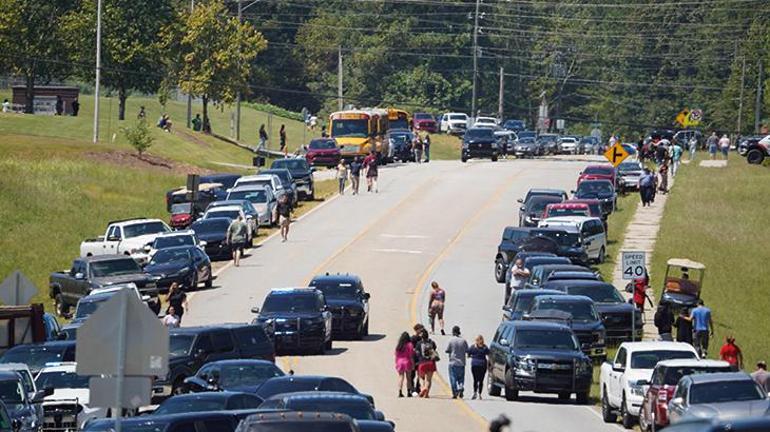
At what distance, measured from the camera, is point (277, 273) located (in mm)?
52875

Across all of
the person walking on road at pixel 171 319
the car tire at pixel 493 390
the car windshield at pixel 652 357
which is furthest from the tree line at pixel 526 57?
the car windshield at pixel 652 357

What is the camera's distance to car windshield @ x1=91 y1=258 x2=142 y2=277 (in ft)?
159

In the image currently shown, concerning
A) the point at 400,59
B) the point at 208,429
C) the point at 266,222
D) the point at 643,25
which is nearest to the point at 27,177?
the point at 266,222

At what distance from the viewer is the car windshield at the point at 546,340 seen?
34.0 m

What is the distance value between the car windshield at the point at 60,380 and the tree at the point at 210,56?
243 ft

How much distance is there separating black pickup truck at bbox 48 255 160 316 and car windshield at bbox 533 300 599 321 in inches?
484

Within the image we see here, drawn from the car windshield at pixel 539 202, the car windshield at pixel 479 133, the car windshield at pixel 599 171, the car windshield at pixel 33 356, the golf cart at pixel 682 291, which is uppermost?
the car windshield at pixel 479 133

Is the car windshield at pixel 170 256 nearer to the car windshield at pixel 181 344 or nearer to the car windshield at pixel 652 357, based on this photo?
the car windshield at pixel 181 344

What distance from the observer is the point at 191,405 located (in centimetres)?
2462

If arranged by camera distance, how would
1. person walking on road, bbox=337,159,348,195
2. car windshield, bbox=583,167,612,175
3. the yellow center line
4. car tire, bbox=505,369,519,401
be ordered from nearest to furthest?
the yellow center line, car tire, bbox=505,369,519,401, car windshield, bbox=583,167,612,175, person walking on road, bbox=337,159,348,195

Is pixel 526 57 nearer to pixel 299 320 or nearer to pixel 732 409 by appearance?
pixel 299 320

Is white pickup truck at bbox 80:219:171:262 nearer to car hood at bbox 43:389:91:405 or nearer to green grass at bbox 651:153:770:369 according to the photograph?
green grass at bbox 651:153:770:369

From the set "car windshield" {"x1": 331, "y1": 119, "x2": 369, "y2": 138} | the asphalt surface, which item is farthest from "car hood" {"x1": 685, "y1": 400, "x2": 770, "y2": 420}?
"car windshield" {"x1": 331, "y1": 119, "x2": 369, "y2": 138}

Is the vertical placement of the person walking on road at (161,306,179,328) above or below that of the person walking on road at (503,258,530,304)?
below
